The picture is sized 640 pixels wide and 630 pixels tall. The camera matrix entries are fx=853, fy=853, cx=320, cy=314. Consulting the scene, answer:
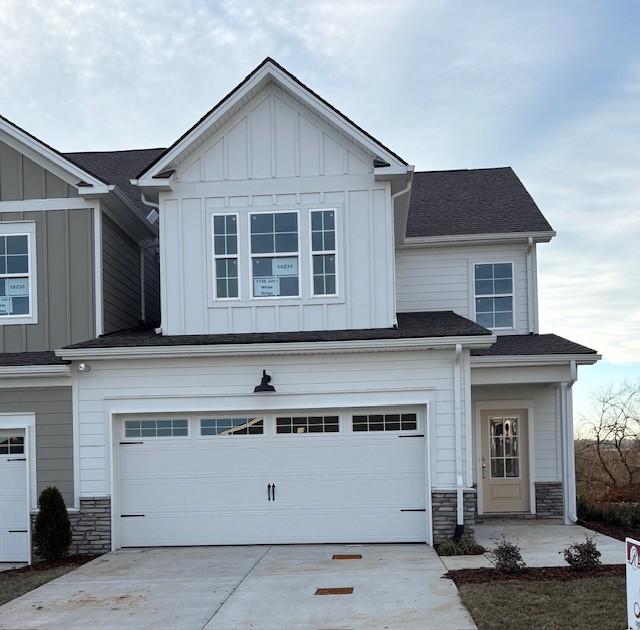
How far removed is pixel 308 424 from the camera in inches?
527

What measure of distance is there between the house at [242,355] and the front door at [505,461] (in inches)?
64.9

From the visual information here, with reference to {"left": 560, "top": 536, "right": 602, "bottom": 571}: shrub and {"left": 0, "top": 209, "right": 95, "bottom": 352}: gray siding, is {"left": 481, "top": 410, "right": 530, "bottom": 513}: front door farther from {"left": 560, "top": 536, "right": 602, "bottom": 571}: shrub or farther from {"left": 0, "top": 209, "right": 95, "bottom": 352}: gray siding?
{"left": 0, "top": 209, "right": 95, "bottom": 352}: gray siding

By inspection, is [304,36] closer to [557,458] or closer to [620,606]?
[557,458]

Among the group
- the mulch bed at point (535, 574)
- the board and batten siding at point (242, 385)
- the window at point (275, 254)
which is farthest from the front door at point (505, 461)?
the mulch bed at point (535, 574)

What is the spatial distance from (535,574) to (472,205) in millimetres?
10239

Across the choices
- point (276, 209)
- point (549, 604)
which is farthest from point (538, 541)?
point (276, 209)

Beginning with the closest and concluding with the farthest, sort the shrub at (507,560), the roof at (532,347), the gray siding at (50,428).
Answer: the shrub at (507,560) < the gray siding at (50,428) < the roof at (532,347)

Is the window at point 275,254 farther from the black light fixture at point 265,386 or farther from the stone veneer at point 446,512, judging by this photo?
the stone veneer at point 446,512

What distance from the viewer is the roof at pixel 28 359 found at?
13258mm

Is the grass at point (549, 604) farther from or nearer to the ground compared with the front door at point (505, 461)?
nearer to the ground

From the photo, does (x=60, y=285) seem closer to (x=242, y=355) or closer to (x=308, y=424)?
(x=242, y=355)

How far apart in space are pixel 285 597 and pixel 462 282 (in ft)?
30.9

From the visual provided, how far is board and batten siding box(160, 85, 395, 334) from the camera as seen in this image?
45.4ft

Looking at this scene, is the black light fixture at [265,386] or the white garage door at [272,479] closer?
the black light fixture at [265,386]
